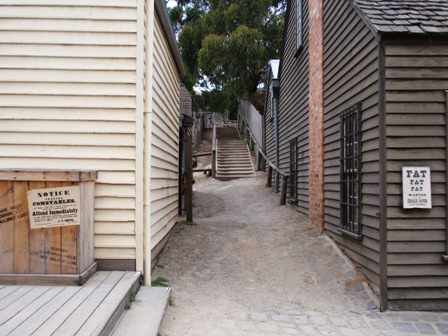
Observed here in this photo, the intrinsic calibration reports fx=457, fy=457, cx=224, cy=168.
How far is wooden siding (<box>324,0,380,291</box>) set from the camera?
19.1 feet

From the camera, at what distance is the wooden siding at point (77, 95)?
543cm

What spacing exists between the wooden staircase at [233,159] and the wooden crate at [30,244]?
13539 millimetres

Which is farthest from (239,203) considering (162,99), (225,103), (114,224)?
(225,103)

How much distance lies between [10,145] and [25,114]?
41 centimetres

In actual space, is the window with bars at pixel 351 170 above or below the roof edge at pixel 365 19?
below

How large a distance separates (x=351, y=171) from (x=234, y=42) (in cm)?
1753

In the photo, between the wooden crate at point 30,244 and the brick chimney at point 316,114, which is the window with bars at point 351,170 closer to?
the brick chimney at point 316,114

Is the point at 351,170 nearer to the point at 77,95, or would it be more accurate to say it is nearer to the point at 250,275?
the point at 250,275

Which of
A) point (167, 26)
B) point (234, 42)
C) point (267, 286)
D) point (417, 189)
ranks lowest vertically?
point (267, 286)

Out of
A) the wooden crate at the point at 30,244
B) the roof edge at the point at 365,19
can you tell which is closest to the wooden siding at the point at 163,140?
the wooden crate at the point at 30,244

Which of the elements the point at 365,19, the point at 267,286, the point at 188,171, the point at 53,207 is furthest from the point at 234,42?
the point at 53,207

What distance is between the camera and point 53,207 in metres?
4.66

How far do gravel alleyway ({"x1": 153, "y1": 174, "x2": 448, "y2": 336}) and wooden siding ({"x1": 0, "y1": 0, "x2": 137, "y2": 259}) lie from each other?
1179mm

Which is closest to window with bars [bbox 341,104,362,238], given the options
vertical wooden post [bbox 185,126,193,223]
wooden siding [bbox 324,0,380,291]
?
wooden siding [bbox 324,0,380,291]
